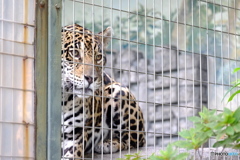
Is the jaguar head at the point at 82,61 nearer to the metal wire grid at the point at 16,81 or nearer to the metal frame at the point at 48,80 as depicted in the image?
the metal frame at the point at 48,80

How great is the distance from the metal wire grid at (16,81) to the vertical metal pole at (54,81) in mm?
107

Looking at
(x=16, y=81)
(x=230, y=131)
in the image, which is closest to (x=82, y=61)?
(x=16, y=81)

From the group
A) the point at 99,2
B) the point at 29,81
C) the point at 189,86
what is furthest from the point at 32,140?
the point at 189,86

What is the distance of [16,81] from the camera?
358cm

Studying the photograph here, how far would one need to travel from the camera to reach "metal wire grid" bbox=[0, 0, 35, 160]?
3512 mm

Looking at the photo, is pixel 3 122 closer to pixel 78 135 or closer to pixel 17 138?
pixel 17 138

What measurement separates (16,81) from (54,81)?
23 centimetres

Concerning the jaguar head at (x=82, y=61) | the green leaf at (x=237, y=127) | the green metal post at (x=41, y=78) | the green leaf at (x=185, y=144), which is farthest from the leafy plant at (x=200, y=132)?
the jaguar head at (x=82, y=61)

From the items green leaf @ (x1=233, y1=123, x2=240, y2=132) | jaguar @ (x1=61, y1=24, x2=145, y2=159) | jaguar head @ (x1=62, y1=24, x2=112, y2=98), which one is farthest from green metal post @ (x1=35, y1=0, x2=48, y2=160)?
green leaf @ (x1=233, y1=123, x2=240, y2=132)

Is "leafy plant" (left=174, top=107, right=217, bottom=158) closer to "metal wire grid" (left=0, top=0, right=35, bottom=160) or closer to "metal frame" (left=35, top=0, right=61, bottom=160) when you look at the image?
"metal frame" (left=35, top=0, right=61, bottom=160)

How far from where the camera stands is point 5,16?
3.59 metres

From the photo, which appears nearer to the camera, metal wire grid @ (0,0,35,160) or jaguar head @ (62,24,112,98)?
metal wire grid @ (0,0,35,160)

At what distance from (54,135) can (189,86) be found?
926 cm

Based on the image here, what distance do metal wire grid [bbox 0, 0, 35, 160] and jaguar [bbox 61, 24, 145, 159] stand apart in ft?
1.45
